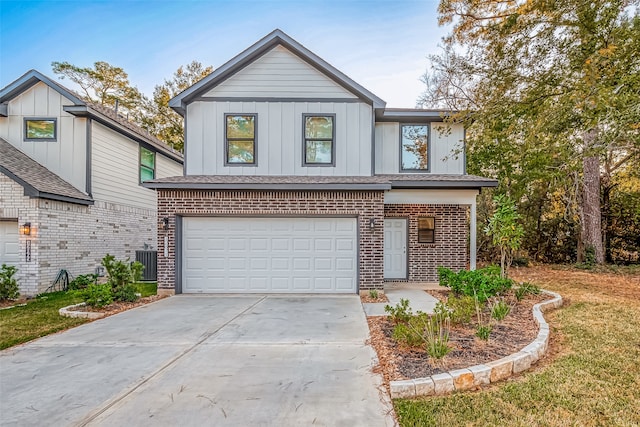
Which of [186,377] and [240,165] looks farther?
[240,165]

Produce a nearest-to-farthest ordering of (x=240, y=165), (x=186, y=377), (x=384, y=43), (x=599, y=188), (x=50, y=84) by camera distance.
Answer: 1. (x=186, y=377)
2. (x=240, y=165)
3. (x=50, y=84)
4. (x=384, y=43)
5. (x=599, y=188)

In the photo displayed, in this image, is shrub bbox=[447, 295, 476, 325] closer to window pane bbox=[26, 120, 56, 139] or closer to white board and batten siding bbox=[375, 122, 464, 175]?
white board and batten siding bbox=[375, 122, 464, 175]

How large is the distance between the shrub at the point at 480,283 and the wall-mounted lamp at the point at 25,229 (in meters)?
10.3

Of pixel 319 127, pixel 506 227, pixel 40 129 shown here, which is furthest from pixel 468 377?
pixel 40 129

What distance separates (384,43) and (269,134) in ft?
22.1

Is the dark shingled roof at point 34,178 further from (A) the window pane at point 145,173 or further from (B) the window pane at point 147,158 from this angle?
(B) the window pane at point 147,158

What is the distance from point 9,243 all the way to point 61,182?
6.90ft

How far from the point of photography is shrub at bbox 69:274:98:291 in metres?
9.12

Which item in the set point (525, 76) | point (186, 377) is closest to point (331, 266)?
point (186, 377)

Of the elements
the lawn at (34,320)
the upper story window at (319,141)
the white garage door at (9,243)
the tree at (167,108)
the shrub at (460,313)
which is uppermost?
the tree at (167,108)

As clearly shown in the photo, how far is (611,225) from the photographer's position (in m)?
15.1

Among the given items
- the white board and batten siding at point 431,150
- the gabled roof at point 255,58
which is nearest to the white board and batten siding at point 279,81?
the gabled roof at point 255,58

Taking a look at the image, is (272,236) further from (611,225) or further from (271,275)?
(611,225)

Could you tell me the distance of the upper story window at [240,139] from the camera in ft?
31.0
